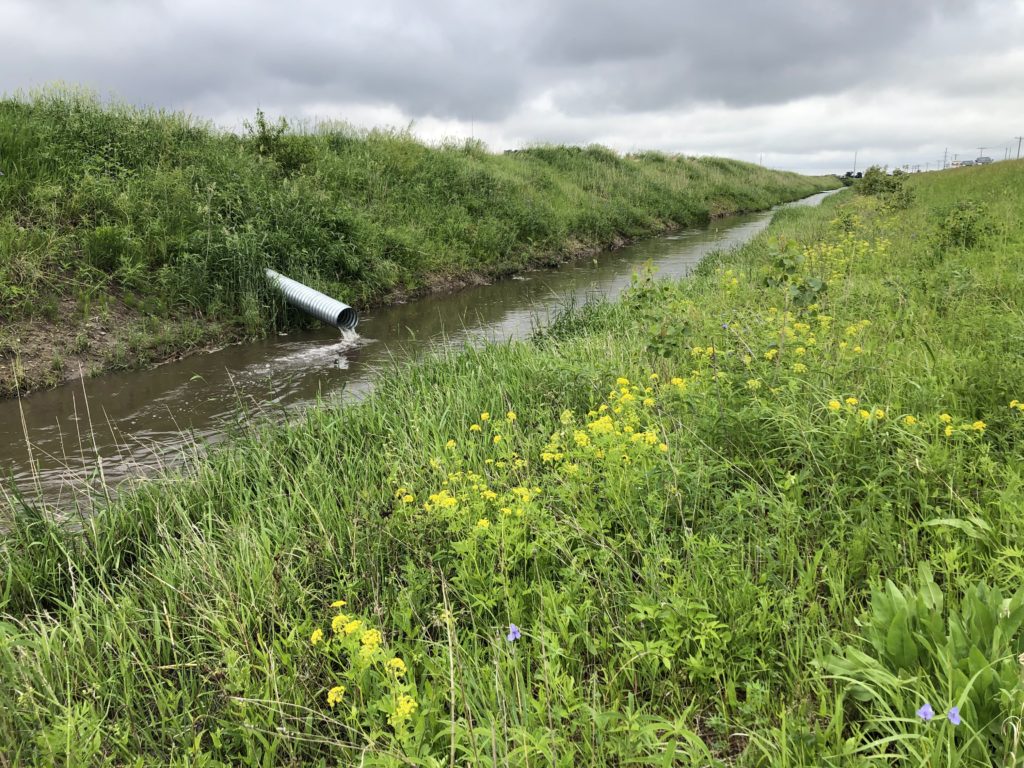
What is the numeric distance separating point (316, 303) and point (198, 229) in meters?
2.74

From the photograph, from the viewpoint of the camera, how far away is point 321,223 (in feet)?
36.2

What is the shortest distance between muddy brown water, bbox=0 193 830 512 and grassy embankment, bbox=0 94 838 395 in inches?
22.9

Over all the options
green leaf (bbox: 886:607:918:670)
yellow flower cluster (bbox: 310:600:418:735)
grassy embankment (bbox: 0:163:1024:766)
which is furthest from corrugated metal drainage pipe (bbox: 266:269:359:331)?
green leaf (bbox: 886:607:918:670)

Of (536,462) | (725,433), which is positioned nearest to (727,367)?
(725,433)

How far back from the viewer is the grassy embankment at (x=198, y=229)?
768cm

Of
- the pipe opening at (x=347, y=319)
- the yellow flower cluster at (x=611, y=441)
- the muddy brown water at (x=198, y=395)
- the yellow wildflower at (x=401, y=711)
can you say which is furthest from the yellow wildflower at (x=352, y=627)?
the pipe opening at (x=347, y=319)

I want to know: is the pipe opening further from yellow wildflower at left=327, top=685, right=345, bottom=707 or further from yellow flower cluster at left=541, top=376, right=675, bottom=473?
yellow wildflower at left=327, top=685, right=345, bottom=707

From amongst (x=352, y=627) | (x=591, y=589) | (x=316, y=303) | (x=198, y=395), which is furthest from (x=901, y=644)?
(x=316, y=303)

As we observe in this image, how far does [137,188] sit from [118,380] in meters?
4.31

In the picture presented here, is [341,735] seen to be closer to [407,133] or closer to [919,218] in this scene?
[919,218]

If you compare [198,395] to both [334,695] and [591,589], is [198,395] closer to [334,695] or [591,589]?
[334,695]

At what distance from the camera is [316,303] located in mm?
8586

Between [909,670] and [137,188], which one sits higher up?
[137,188]

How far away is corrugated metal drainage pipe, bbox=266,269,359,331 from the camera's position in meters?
8.35
